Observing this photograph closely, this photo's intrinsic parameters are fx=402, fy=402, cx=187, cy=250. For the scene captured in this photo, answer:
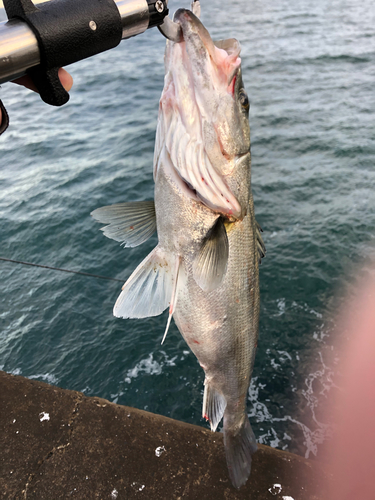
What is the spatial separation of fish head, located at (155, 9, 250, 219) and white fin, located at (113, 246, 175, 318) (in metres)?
0.51

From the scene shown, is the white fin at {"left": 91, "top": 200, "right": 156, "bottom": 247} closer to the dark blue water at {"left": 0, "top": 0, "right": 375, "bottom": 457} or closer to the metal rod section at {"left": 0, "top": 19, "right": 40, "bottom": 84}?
the metal rod section at {"left": 0, "top": 19, "right": 40, "bottom": 84}

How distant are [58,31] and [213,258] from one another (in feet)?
4.72

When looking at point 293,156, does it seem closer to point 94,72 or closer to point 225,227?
point 225,227

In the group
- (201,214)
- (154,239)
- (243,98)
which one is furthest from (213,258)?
(154,239)

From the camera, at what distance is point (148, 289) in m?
2.52

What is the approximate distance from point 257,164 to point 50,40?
9.08 meters

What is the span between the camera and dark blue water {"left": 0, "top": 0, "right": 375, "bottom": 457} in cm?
567

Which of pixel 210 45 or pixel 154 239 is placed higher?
pixel 210 45

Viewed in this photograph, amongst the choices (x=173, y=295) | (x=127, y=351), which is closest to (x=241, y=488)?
(x=173, y=295)

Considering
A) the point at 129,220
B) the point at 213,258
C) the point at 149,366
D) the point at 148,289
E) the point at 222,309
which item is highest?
the point at 129,220

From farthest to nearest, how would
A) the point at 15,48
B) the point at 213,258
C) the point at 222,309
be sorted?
1. the point at 222,309
2. the point at 213,258
3. the point at 15,48

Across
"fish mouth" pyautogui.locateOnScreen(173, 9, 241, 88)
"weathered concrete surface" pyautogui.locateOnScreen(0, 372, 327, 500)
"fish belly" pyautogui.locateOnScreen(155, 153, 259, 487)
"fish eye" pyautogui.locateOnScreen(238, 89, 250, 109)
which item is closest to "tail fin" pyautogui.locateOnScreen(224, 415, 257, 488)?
"fish belly" pyautogui.locateOnScreen(155, 153, 259, 487)

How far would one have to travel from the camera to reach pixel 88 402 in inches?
154

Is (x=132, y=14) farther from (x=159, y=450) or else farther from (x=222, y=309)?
(x=159, y=450)
